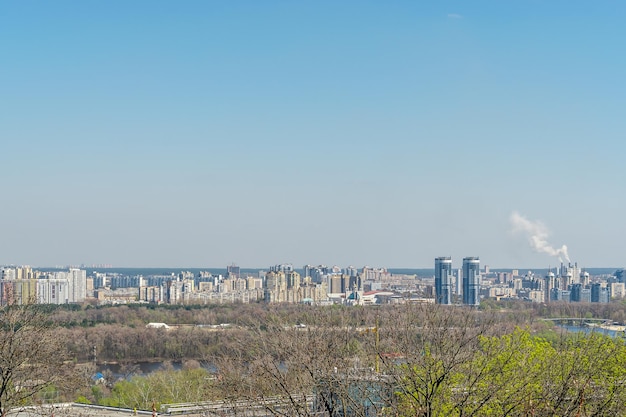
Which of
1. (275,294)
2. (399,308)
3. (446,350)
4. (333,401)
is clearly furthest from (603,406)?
(275,294)

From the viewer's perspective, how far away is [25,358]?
23.7 ft

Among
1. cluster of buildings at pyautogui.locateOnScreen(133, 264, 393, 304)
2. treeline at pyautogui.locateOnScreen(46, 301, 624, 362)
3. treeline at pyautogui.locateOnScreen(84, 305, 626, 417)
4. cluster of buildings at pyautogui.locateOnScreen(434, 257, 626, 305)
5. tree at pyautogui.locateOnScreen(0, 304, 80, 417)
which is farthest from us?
cluster of buildings at pyautogui.locateOnScreen(434, 257, 626, 305)

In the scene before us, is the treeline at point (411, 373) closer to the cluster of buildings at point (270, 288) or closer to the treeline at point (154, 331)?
the treeline at point (154, 331)

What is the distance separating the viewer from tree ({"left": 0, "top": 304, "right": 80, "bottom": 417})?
7180 millimetres

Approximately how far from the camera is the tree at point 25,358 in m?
7.18

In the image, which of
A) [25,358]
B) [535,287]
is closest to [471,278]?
[535,287]

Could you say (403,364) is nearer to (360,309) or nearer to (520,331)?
(360,309)

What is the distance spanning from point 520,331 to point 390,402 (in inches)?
139

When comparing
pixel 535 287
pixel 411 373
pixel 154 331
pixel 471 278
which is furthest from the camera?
pixel 535 287

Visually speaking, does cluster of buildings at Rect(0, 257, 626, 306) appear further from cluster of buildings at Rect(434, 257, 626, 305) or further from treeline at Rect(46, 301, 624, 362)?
treeline at Rect(46, 301, 624, 362)

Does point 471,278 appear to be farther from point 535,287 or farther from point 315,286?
point 535,287

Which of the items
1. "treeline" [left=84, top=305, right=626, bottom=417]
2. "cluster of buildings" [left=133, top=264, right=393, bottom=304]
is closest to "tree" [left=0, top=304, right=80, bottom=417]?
"treeline" [left=84, top=305, right=626, bottom=417]

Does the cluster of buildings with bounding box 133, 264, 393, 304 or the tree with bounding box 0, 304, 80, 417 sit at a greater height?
the tree with bounding box 0, 304, 80, 417

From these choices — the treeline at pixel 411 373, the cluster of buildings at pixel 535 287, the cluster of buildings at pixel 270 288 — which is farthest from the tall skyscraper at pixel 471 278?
the treeline at pixel 411 373
